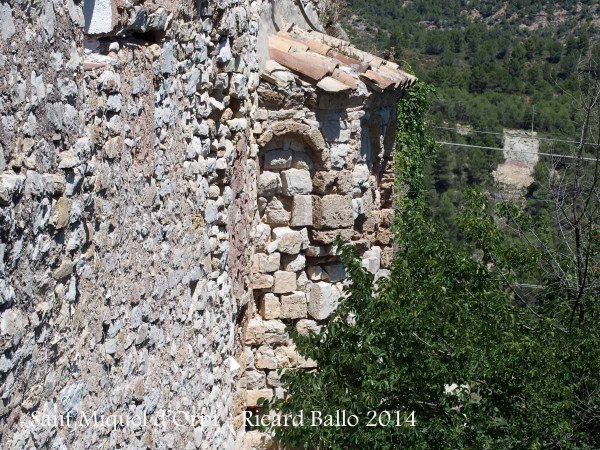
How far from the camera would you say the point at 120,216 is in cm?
466

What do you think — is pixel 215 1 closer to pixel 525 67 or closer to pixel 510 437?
pixel 510 437

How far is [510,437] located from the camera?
6.50m

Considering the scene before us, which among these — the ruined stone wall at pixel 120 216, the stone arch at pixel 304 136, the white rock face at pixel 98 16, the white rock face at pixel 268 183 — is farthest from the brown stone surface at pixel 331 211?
the white rock face at pixel 98 16

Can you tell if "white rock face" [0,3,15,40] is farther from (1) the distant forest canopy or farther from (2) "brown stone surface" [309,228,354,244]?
(1) the distant forest canopy

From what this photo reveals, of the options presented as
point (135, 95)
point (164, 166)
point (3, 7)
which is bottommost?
point (164, 166)

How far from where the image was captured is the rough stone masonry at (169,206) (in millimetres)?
3691

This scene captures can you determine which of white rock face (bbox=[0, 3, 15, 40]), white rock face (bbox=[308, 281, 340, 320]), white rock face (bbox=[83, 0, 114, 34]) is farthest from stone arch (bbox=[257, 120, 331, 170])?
white rock face (bbox=[0, 3, 15, 40])

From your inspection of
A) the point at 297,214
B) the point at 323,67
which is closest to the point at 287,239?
the point at 297,214

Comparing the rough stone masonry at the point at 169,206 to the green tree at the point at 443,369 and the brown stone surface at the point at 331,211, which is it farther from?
the green tree at the point at 443,369

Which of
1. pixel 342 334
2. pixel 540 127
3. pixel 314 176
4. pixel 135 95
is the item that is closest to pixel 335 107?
pixel 314 176

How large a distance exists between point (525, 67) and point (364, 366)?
91.3 ft

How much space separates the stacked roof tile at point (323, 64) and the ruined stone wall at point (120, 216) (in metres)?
0.85

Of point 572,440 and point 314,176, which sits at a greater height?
point 314,176

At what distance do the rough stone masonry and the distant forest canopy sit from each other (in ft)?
51.7
